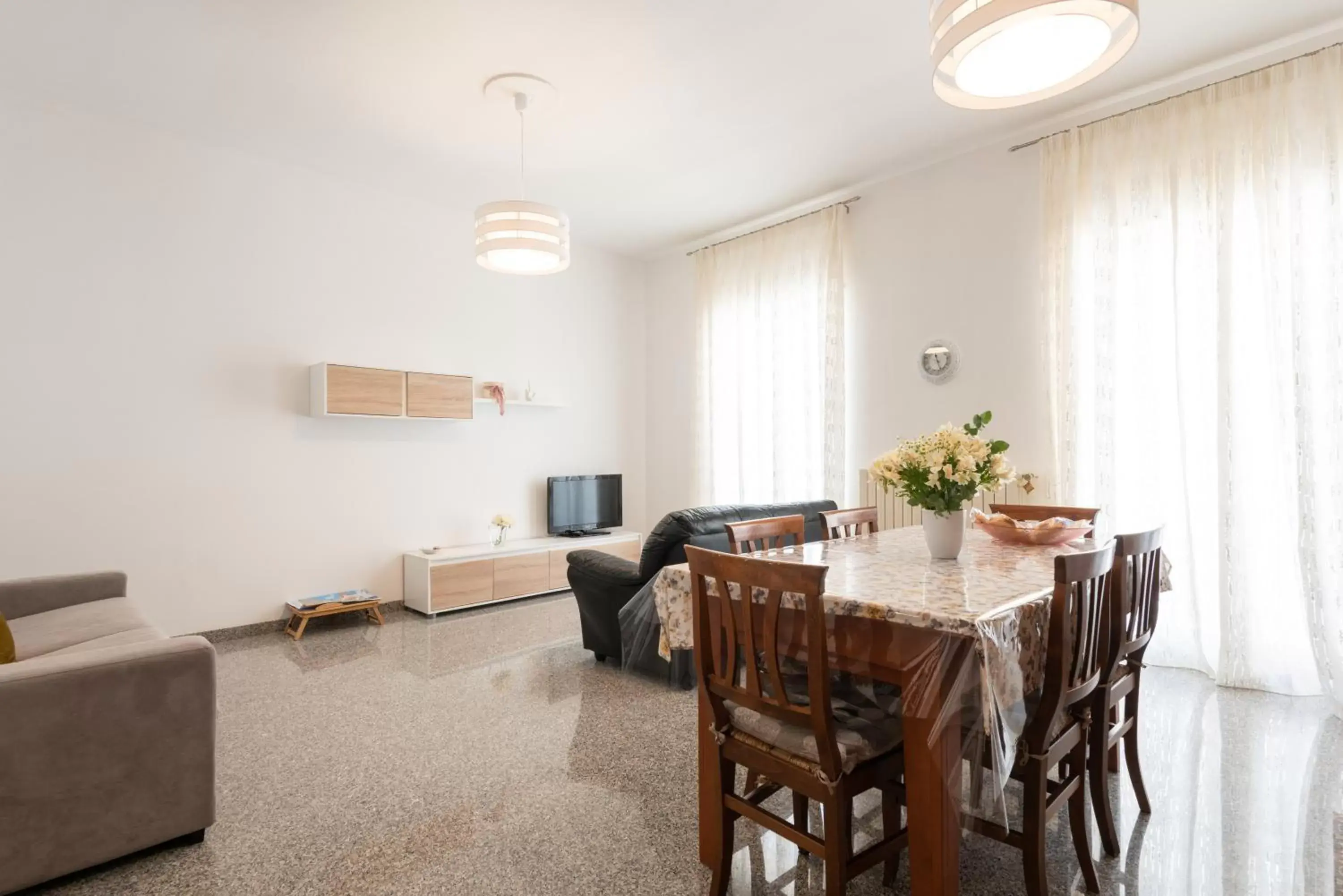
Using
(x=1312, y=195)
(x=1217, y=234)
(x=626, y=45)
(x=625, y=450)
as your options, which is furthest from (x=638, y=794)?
(x=625, y=450)

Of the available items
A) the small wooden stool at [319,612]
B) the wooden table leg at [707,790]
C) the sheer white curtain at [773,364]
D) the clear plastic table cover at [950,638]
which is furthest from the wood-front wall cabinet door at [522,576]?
the wooden table leg at [707,790]

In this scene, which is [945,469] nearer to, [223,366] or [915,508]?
[915,508]

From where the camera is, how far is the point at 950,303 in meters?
4.71

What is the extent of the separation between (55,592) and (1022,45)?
15.3 ft

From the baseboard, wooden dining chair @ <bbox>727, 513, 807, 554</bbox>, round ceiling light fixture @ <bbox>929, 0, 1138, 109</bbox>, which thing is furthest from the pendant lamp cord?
the baseboard

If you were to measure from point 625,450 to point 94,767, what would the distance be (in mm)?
5365

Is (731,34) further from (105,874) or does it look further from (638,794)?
(105,874)

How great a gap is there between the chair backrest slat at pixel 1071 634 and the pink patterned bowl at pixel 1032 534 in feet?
2.10

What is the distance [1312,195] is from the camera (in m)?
3.31

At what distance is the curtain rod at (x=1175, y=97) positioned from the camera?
3.32 metres

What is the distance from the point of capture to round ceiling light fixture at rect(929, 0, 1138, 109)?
1885 mm

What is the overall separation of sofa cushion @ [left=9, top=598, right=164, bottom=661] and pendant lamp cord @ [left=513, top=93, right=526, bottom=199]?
319cm

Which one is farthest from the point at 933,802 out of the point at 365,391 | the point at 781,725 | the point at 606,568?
the point at 365,391

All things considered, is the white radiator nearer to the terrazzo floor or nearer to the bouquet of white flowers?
the terrazzo floor
